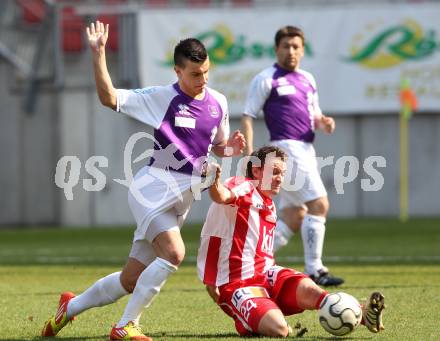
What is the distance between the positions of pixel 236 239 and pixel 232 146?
1.85ft

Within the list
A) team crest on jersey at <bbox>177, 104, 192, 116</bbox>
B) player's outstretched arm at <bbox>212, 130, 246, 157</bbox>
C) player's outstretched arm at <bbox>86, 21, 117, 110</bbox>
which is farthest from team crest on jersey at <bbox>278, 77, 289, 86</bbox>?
player's outstretched arm at <bbox>86, 21, 117, 110</bbox>

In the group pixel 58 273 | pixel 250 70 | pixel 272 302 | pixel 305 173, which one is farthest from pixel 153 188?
pixel 250 70

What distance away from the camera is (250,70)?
1927cm

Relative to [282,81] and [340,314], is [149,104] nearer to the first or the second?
[340,314]

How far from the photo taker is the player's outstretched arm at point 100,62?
6125 millimetres

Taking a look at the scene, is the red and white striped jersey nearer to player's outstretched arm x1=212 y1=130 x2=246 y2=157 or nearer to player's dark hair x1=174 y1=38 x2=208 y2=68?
player's outstretched arm x1=212 y1=130 x2=246 y2=157

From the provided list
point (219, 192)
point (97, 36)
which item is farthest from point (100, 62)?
point (219, 192)

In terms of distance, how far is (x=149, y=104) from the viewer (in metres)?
6.57

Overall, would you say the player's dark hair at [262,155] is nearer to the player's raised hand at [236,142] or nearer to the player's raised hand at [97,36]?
the player's raised hand at [236,142]

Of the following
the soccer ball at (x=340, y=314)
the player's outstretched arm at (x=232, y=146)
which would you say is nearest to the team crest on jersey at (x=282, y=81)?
the player's outstretched arm at (x=232, y=146)

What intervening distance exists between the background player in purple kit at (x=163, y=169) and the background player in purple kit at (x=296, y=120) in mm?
2977

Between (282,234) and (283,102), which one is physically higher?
(283,102)

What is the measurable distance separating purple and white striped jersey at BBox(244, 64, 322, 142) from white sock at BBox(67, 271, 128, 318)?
345 centimetres

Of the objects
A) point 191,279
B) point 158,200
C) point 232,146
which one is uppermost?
point 232,146
